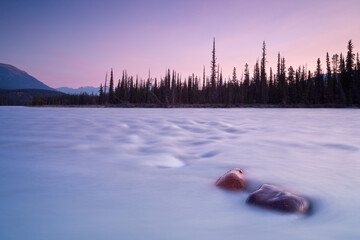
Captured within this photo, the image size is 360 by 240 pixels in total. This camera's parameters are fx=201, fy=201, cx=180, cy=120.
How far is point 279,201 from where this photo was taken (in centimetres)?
129

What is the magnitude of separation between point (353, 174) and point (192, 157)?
168 centimetres

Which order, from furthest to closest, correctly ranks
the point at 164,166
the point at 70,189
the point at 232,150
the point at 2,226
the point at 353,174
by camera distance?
the point at 232,150 → the point at 164,166 → the point at 353,174 → the point at 70,189 → the point at 2,226

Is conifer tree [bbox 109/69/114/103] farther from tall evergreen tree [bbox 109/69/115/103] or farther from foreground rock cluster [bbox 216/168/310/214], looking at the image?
foreground rock cluster [bbox 216/168/310/214]

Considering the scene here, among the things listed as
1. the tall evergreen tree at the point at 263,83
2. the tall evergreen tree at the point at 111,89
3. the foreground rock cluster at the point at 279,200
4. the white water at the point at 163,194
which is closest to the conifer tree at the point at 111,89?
the tall evergreen tree at the point at 111,89

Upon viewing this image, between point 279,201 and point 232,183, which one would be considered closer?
point 279,201

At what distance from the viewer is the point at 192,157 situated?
106 inches

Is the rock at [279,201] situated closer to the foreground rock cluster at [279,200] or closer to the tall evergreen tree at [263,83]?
the foreground rock cluster at [279,200]

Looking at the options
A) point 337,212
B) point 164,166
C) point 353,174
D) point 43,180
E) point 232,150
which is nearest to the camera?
point 337,212

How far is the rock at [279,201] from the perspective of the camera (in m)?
1.26

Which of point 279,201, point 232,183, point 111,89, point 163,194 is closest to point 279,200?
point 279,201

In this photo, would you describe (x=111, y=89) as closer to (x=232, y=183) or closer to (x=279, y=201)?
(x=232, y=183)

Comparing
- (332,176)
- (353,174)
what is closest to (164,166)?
(332,176)

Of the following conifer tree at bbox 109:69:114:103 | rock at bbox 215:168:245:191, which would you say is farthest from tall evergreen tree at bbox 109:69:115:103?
rock at bbox 215:168:245:191

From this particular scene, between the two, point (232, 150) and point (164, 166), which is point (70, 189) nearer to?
point (164, 166)
